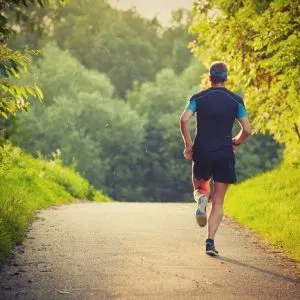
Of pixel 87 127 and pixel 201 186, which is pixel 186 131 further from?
pixel 87 127

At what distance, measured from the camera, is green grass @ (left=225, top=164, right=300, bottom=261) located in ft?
27.4

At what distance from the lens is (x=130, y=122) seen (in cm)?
5650

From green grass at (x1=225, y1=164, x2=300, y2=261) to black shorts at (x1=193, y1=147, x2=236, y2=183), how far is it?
117cm

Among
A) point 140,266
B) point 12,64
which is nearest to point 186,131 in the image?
point 140,266

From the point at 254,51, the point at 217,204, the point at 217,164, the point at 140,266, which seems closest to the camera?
the point at 140,266

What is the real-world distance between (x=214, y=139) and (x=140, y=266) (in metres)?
1.79

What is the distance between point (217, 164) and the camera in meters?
7.35

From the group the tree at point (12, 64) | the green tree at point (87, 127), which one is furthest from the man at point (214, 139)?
the green tree at point (87, 127)

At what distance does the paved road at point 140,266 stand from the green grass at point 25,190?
0.80ft

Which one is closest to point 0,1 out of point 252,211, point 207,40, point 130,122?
point 252,211

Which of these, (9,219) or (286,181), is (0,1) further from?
(286,181)

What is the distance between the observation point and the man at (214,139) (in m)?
7.32

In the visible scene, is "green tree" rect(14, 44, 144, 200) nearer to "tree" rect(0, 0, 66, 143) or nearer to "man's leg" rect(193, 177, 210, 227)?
"man's leg" rect(193, 177, 210, 227)

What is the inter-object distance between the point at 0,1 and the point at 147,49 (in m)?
66.8
